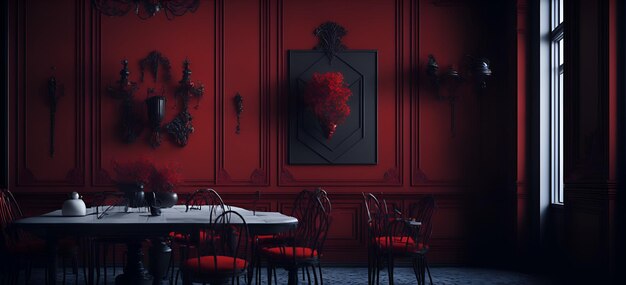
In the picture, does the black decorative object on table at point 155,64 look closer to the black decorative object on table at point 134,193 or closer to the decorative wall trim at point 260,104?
the decorative wall trim at point 260,104

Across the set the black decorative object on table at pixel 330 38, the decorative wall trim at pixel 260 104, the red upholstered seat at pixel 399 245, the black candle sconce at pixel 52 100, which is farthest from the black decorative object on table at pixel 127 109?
the red upholstered seat at pixel 399 245

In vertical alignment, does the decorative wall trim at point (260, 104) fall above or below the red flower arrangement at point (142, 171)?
above

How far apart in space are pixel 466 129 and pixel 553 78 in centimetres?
111

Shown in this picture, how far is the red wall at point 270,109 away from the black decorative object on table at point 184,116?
8 cm

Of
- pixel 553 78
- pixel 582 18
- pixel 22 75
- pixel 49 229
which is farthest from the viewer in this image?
pixel 22 75

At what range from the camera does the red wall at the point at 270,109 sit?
707cm

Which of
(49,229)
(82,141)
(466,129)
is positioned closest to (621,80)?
(466,129)

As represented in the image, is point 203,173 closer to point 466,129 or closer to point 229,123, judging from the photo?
point 229,123

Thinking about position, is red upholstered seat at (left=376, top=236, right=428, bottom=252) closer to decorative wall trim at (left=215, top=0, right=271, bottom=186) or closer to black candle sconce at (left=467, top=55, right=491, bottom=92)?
decorative wall trim at (left=215, top=0, right=271, bottom=186)

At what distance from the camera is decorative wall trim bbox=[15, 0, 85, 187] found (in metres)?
7.04

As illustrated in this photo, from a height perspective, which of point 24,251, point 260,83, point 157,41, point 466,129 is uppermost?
point 157,41

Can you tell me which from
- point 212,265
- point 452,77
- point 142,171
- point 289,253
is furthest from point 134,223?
point 452,77

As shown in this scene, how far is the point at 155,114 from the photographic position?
6953 mm

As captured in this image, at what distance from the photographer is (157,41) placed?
715cm
